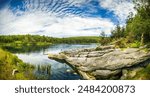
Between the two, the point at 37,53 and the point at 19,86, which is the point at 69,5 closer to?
the point at 37,53

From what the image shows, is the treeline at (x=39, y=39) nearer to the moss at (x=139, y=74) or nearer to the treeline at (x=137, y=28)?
the treeline at (x=137, y=28)

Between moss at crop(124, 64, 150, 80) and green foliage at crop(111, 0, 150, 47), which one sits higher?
green foliage at crop(111, 0, 150, 47)

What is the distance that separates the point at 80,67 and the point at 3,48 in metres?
0.80

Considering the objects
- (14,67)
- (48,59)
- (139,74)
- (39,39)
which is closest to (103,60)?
(139,74)

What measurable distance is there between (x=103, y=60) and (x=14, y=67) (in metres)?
0.88

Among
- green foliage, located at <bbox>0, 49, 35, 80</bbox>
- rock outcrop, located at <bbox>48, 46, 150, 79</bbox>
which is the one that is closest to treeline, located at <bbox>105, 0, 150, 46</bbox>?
rock outcrop, located at <bbox>48, 46, 150, 79</bbox>

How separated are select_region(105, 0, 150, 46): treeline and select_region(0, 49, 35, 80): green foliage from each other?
34.4 inches

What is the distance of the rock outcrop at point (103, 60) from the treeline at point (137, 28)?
11cm

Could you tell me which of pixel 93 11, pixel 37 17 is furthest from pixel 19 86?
pixel 93 11

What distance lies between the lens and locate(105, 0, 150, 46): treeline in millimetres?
4072

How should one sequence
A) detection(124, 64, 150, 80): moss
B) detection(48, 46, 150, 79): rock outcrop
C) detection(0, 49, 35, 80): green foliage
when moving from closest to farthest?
detection(124, 64, 150, 80): moss → detection(0, 49, 35, 80): green foliage → detection(48, 46, 150, 79): rock outcrop

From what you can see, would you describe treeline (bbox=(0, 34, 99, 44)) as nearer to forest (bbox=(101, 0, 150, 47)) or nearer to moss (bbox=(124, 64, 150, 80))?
forest (bbox=(101, 0, 150, 47))

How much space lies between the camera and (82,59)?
4.29m

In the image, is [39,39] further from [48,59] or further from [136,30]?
[136,30]
